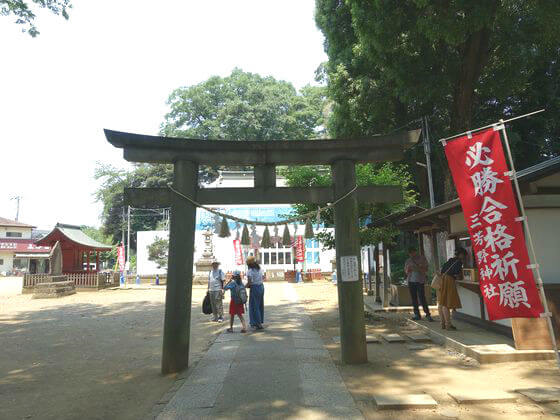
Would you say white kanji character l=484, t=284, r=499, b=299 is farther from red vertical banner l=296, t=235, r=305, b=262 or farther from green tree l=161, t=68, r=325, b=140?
green tree l=161, t=68, r=325, b=140

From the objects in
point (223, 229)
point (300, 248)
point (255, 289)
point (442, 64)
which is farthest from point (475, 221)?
point (300, 248)

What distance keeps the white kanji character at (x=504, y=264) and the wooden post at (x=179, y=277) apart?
4625 mm

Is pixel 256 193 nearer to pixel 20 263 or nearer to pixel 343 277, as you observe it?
pixel 343 277

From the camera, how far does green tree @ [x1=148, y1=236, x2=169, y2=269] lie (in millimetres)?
35425

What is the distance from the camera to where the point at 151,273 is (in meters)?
35.9

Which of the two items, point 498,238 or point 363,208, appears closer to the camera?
point 498,238

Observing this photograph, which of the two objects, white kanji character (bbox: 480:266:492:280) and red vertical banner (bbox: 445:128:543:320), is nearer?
red vertical banner (bbox: 445:128:543:320)

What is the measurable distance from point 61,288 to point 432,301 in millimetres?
19604

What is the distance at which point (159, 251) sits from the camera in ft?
116

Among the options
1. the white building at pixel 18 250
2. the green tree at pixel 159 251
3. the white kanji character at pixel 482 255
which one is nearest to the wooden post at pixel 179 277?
the white kanji character at pixel 482 255

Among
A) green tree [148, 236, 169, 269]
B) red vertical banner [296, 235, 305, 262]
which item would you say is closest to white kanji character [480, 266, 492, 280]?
red vertical banner [296, 235, 305, 262]

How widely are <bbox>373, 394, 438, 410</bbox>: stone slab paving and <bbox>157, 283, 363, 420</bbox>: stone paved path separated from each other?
0.33 m

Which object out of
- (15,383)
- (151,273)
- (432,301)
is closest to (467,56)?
(432,301)

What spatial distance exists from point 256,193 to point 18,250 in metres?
55.8
